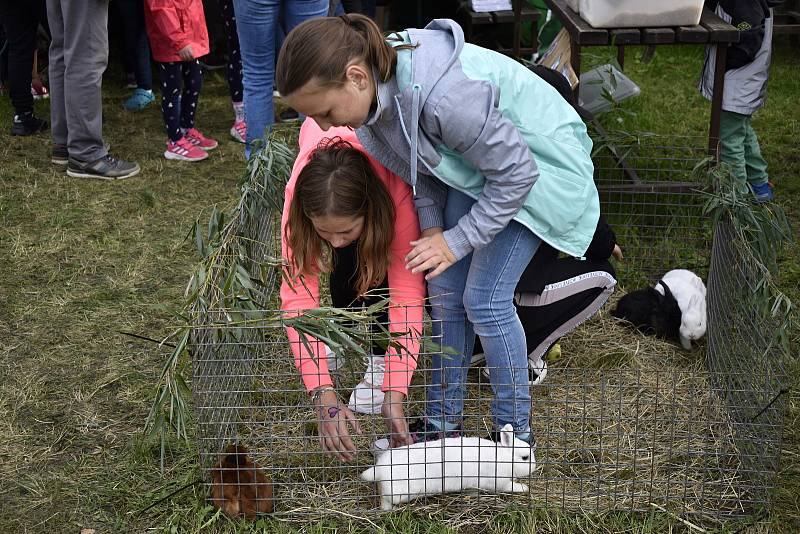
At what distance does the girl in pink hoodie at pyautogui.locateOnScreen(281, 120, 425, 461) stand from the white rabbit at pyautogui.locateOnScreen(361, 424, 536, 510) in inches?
2.7

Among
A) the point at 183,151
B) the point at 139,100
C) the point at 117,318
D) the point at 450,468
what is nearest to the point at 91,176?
the point at 183,151

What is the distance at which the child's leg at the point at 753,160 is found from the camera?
164 inches

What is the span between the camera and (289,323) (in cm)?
210

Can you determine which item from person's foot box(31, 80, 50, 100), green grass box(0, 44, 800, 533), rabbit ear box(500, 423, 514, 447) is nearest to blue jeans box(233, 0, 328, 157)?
green grass box(0, 44, 800, 533)

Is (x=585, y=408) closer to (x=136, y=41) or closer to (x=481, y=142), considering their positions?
→ (x=481, y=142)

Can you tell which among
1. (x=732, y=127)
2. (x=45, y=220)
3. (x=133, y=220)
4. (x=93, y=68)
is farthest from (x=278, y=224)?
(x=732, y=127)

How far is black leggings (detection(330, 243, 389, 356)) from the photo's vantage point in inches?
106

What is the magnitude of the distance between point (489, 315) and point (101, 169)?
2941mm

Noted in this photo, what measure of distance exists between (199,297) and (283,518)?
2.02ft

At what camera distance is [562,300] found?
9.22 ft

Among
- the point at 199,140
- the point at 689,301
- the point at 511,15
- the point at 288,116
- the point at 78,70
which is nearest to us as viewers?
the point at 689,301

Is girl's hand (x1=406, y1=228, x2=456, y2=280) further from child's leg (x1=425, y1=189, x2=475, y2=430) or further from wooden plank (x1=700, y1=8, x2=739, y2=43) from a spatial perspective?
wooden plank (x1=700, y1=8, x2=739, y2=43)

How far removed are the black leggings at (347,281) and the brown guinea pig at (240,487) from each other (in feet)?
1.80

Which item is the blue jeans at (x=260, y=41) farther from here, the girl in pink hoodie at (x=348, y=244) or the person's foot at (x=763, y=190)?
the person's foot at (x=763, y=190)
